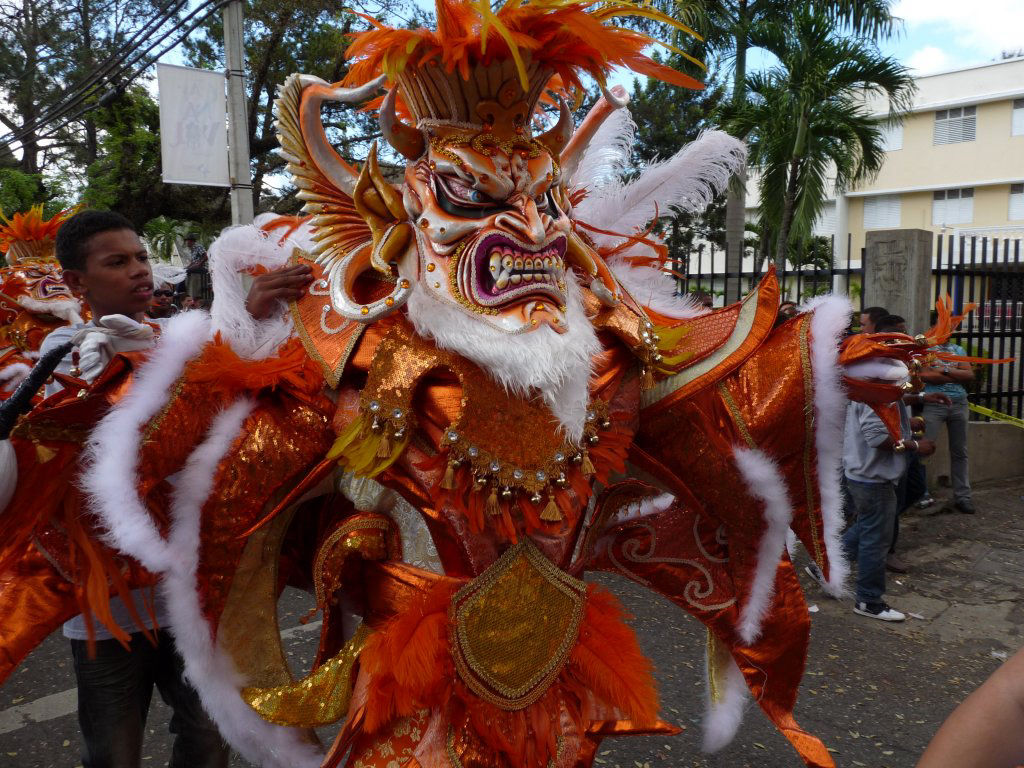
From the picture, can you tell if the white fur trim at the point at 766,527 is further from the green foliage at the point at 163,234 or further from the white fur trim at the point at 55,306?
the green foliage at the point at 163,234

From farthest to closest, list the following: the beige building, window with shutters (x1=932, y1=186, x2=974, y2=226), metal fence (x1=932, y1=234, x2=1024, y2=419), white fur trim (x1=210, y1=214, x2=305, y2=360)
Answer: window with shutters (x1=932, y1=186, x2=974, y2=226)
the beige building
metal fence (x1=932, y1=234, x2=1024, y2=419)
white fur trim (x1=210, y1=214, x2=305, y2=360)

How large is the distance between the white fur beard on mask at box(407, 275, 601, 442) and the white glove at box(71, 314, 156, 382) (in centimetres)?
62

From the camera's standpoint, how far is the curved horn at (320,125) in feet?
5.56

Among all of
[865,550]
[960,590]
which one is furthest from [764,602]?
[960,590]

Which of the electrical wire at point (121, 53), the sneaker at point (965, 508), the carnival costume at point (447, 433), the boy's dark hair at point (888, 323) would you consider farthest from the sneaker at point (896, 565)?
the electrical wire at point (121, 53)

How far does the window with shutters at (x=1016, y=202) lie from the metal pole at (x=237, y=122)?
1085 inches

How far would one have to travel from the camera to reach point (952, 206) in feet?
91.7

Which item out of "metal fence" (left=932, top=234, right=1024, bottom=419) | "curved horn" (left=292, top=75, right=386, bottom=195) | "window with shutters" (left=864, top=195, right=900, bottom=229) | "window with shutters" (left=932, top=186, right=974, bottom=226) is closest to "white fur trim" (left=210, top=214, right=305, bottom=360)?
"curved horn" (left=292, top=75, right=386, bottom=195)

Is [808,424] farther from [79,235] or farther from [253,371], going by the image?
[79,235]

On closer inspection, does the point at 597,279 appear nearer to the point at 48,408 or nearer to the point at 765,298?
the point at 765,298

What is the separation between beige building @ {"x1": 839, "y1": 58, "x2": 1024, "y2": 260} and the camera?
26000 mm

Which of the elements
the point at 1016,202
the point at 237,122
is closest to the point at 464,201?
the point at 237,122

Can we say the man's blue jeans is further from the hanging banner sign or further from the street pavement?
the hanging banner sign

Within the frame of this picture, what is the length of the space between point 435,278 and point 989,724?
1170 mm
